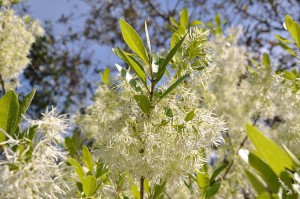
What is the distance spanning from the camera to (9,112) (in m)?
1.31

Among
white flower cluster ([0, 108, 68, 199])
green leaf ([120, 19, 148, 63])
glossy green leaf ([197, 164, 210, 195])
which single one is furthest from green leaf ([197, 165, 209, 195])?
white flower cluster ([0, 108, 68, 199])

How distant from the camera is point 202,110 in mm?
1549

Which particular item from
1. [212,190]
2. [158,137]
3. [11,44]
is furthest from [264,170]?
[11,44]

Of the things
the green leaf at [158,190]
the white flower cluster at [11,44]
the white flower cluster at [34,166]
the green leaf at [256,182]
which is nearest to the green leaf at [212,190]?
the green leaf at [158,190]

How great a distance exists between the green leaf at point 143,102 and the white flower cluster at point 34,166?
0.95 ft

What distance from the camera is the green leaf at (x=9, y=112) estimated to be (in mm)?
1306

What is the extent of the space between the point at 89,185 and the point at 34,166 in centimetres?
51

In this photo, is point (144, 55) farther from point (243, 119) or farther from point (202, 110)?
point (243, 119)

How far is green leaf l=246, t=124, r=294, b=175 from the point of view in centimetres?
85

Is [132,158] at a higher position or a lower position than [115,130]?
lower

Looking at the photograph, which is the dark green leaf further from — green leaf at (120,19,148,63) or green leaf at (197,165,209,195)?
green leaf at (197,165,209,195)

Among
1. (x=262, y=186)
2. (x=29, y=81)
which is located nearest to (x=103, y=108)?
(x=262, y=186)

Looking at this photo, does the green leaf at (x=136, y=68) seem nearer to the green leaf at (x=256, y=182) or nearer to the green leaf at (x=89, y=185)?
the green leaf at (x=89, y=185)

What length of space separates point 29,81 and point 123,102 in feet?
21.5
